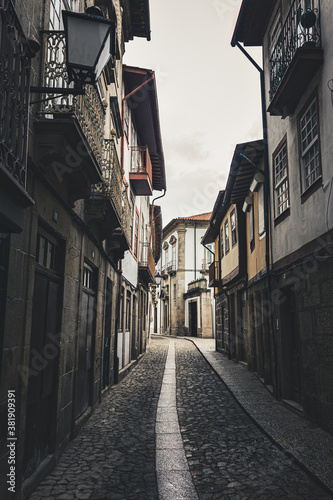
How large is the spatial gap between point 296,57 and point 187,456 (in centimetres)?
564

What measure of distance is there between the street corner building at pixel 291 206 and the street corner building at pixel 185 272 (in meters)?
23.9

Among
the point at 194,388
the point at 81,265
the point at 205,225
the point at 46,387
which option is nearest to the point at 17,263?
the point at 46,387

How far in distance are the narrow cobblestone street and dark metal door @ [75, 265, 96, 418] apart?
0.40 m

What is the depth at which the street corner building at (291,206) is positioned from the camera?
20.4ft

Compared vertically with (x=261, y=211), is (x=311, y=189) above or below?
below

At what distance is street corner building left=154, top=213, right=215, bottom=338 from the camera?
38.0 meters

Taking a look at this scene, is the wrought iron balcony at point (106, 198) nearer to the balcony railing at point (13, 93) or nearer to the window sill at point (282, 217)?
the window sill at point (282, 217)

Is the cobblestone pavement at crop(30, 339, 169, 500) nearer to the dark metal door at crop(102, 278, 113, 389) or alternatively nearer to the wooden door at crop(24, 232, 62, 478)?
the wooden door at crop(24, 232, 62, 478)

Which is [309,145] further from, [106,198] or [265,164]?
[106,198]

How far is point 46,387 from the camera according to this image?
15.9 feet

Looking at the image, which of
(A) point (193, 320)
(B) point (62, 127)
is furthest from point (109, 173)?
(A) point (193, 320)

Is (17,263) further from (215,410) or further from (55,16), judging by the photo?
(215,410)

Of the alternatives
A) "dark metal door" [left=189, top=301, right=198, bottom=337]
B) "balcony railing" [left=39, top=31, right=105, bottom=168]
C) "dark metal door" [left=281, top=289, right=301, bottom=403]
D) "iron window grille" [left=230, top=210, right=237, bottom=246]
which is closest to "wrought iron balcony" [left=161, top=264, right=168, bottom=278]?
"dark metal door" [left=189, top=301, right=198, bottom=337]

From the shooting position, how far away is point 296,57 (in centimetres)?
637
